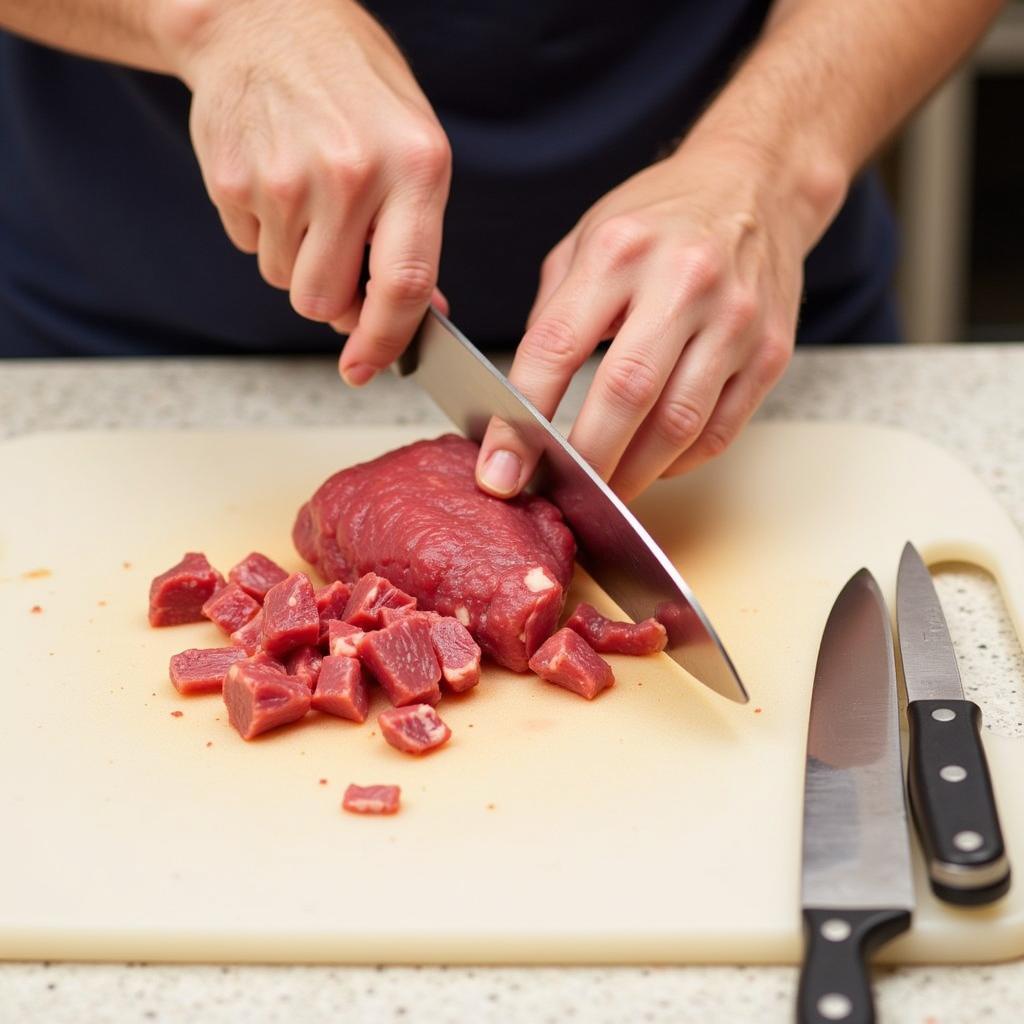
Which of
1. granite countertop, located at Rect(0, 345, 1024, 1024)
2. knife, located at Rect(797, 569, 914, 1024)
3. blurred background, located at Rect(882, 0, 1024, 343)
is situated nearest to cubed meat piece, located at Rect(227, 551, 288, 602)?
granite countertop, located at Rect(0, 345, 1024, 1024)

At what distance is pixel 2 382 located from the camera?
3.14 metres

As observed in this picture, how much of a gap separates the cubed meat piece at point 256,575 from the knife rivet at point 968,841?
112 centimetres

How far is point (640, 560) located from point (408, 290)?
58 centimetres

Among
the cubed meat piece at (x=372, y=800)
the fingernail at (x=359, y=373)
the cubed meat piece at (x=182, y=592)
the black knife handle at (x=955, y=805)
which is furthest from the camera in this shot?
the fingernail at (x=359, y=373)

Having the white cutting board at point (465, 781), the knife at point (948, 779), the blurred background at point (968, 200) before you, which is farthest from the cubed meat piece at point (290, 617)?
the blurred background at point (968, 200)

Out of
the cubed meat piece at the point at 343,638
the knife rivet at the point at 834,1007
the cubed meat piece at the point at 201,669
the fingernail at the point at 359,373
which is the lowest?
the cubed meat piece at the point at 201,669

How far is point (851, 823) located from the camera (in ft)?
5.06

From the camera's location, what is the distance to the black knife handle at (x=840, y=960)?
4.24 ft

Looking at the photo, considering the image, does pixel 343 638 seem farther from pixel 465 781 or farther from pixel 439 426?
pixel 439 426

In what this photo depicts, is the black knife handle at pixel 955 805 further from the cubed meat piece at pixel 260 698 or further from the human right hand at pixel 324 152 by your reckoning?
the human right hand at pixel 324 152

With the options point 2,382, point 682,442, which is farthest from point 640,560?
point 2,382

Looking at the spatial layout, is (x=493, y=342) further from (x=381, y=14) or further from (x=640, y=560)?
(x=640, y=560)

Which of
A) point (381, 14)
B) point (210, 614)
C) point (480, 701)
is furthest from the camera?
point (381, 14)

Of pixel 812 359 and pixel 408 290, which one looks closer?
pixel 408 290
